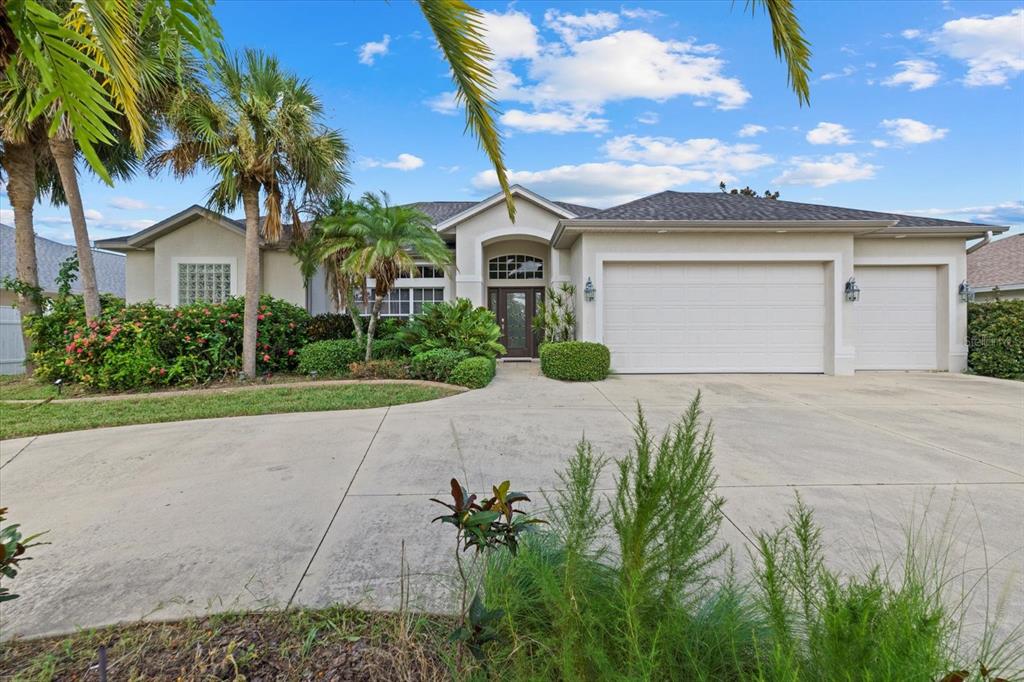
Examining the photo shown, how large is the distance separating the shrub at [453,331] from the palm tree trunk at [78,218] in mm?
6576

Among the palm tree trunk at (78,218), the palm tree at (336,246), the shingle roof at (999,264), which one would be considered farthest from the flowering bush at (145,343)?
the shingle roof at (999,264)

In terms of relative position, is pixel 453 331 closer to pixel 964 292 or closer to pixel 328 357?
pixel 328 357

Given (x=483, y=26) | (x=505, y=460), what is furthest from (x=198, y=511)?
(x=483, y=26)

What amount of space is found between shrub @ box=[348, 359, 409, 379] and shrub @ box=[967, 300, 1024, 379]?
13.6 meters

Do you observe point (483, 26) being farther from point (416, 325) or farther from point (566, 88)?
point (416, 325)

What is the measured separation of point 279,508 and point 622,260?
9.34 metres

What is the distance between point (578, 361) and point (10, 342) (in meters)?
16.3

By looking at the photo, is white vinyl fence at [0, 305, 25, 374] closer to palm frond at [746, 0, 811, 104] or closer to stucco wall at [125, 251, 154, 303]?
stucco wall at [125, 251, 154, 303]

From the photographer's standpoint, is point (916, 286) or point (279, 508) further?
point (916, 286)

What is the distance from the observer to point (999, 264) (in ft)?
53.9

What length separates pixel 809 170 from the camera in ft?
42.4

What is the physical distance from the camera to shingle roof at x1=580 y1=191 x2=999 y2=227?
433 inches

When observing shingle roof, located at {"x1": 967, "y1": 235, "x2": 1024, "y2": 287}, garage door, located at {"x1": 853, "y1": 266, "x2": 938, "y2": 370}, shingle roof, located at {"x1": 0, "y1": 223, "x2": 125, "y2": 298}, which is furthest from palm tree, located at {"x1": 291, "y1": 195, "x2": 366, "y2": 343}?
shingle roof, located at {"x1": 967, "y1": 235, "x2": 1024, "y2": 287}

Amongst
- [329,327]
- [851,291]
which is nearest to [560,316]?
[329,327]
